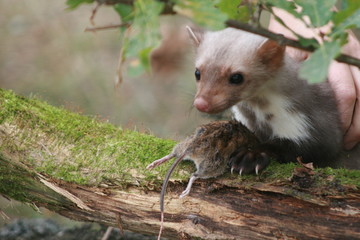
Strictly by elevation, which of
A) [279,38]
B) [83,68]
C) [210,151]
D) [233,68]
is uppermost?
[279,38]

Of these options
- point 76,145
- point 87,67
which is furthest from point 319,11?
point 87,67

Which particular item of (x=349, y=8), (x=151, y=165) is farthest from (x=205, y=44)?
(x=349, y=8)

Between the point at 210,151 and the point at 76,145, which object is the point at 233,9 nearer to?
the point at 210,151

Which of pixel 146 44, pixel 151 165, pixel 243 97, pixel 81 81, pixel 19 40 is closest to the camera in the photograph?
pixel 146 44

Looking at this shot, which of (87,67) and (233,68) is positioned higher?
(233,68)

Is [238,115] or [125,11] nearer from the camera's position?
[125,11]

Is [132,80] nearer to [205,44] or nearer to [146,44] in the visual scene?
[205,44]
